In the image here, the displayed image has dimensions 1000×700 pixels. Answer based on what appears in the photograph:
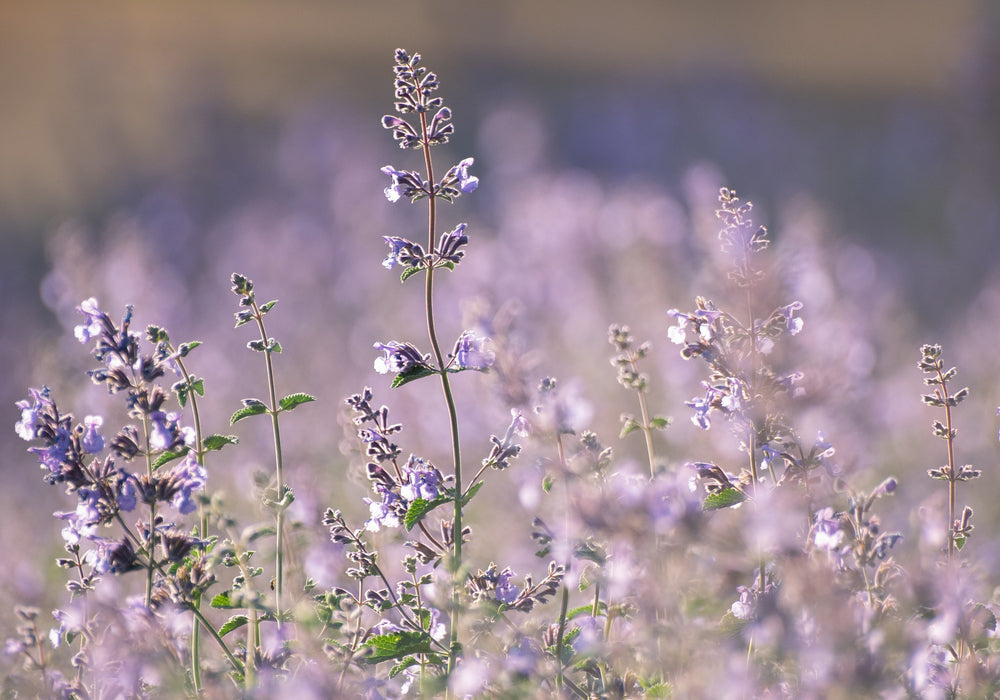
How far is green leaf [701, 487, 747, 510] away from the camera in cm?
212

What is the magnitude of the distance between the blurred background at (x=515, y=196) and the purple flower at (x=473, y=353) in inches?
2.3

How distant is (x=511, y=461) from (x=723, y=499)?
1.27m

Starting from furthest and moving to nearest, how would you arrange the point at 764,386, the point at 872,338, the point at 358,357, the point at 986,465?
the point at 358,357 < the point at 872,338 < the point at 986,465 < the point at 764,386

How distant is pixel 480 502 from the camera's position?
20.5 feet

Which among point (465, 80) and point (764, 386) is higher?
point (465, 80)

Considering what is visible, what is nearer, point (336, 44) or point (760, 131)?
point (760, 131)

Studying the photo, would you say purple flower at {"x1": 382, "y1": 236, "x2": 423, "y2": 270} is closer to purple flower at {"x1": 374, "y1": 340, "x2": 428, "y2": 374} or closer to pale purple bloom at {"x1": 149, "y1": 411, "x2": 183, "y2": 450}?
purple flower at {"x1": 374, "y1": 340, "x2": 428, "y2": 374}

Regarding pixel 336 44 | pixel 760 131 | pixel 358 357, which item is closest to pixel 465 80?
pixel 336 44

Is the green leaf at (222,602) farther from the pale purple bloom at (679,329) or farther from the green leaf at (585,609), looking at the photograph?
the pale purple bloom at (679,329)

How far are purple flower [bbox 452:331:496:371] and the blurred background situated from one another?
58 millimetres

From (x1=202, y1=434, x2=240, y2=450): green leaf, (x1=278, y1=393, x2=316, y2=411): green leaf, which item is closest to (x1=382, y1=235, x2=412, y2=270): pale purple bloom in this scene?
(x1=278, y1=393, x2=316, y2=411): green leaf

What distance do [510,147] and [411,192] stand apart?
40.1 ft

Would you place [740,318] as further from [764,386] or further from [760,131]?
[760,131]

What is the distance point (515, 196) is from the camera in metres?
11.9
